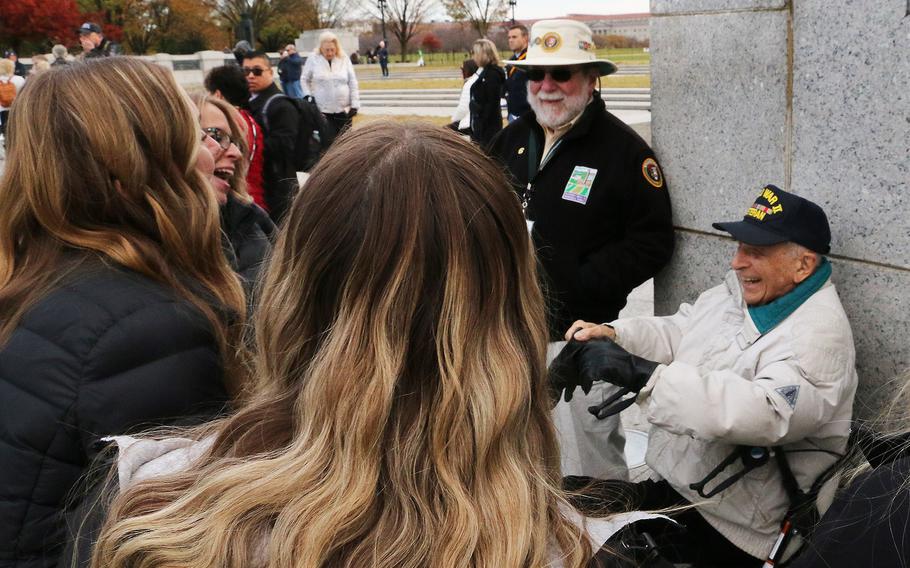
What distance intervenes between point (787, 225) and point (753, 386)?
20.4 inches

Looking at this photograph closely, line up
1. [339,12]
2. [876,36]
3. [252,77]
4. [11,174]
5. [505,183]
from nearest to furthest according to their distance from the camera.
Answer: [505,183], [11,174], [876,36], [252,77], [339,12]

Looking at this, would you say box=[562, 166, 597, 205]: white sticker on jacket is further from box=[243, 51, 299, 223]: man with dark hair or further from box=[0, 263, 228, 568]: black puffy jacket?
box=[243, 51, 299, 223]: man with dark hair

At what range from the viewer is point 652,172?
338 centimetres

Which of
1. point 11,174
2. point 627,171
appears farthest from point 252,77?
point 11,174

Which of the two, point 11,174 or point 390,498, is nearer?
point 390,498

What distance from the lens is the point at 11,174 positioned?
5.80 feet

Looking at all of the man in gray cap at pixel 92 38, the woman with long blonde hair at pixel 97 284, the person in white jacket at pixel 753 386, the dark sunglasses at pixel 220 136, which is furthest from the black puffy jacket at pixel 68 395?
the man in gray cap at pixel 92 38

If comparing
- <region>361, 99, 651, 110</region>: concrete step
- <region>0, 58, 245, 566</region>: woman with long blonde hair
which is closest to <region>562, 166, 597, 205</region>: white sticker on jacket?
<region>0, 58, 245, 566</region>: woman with long blonde hair

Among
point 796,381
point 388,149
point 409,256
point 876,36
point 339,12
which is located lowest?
point 796,381

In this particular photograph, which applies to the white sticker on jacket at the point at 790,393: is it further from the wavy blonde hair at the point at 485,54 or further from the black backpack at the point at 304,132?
the wavy blonde hair at the point at 485,54

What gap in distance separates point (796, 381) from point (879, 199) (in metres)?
0.71

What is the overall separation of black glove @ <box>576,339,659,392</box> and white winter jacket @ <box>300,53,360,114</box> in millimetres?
8672

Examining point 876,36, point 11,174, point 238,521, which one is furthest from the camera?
point 876,36

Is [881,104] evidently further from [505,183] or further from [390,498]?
[390,498]
